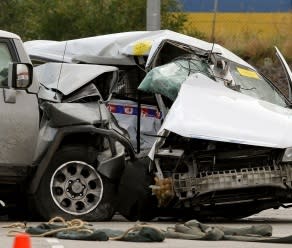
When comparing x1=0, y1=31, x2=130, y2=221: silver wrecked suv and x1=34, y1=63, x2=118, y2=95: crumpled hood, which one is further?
x1=34, y1=63, x2=118, y2=95: crumpled hood

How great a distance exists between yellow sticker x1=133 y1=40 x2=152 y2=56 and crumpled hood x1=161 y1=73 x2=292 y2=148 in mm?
1359

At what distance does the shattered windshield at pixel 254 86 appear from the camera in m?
15.1

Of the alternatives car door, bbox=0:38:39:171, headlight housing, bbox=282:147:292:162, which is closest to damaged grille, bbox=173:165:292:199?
headlight housing, bbox=282:147:292:162

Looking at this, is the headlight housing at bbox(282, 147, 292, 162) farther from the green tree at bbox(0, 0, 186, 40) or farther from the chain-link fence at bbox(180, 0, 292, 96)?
the chain-link fence at bbox(180, 0, 292, 96)

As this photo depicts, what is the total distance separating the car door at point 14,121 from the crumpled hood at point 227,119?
1.54 meters

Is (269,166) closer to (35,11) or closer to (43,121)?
(43,121)

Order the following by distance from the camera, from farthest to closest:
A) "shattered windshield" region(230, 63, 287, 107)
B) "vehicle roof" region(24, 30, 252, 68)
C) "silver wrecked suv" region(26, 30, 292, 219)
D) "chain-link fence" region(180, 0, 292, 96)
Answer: "chain-link fence" region(180, 0, 292, 96) → "vehicle roof" region(24, 30, 252, 68) → "shattered windshield" region(230, 63, 287, 107) → "silver wrecked suv" region(26, 30, 292, 219)

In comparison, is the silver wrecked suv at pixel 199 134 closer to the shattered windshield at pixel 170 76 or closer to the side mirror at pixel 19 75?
the shattered windshield at pixel 170 76

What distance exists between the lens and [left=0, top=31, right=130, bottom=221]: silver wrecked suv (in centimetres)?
1377

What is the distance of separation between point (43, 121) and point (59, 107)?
264 millimetres

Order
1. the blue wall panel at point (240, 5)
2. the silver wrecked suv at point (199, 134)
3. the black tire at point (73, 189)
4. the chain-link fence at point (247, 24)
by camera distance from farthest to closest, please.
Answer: the blue wall panel at point (240, 5)
the chain-link fence at point (247, 24)
the black tire at point (73, 189)
the silver wrecked suv at point (199, 134)

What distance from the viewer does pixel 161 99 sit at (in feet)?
50.2

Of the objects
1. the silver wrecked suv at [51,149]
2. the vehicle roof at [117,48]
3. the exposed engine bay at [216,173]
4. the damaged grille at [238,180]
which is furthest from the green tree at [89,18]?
the damaged grille at [238,180]

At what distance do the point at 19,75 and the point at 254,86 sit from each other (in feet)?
10.8
